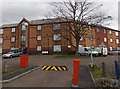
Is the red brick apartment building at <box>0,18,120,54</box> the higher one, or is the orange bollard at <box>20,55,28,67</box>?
the red brick apartment building at <box>0,18,120,54</box>

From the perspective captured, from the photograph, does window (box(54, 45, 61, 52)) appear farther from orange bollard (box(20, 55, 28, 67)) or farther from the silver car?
orange bollard (box(20, 55, 28, 67))

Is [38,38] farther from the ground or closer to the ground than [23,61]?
farther from the ground

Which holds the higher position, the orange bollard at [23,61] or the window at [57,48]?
the window at [57,48]

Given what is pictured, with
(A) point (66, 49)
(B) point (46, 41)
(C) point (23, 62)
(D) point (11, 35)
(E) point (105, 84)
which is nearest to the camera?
(E) point (105, 84)

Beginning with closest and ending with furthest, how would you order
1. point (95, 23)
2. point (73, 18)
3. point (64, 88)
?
point (64, 88)
point (95, 23)
point (73, 18)

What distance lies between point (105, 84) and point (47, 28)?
26.6m

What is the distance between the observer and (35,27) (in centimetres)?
3105

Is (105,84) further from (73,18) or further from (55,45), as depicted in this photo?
(55,45)

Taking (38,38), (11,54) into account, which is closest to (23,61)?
(11,54)

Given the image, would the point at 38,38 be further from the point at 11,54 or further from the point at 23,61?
the point at 23,61

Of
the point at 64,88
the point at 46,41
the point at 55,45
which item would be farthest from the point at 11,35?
the point at 64,88

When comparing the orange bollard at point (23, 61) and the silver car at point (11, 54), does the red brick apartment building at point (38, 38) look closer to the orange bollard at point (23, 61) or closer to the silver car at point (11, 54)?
the silver car at point (11, 54)

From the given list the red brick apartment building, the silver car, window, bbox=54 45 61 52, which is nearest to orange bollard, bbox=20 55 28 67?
the silver car

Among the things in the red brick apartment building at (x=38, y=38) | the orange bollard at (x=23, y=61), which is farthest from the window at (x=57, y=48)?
the orange bollard at (x=23, y=61)
